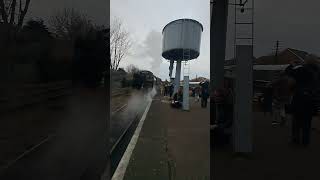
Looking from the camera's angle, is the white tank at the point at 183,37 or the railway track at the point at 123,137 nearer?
the white tank at the point at 183,37

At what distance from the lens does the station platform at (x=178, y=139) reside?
1.54 m

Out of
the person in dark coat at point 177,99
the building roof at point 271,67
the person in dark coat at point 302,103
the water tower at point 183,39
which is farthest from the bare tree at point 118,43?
the person in dark coat at point 302,103

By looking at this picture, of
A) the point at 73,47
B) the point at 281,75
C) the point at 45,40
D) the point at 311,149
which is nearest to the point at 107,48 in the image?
the point at 73,47

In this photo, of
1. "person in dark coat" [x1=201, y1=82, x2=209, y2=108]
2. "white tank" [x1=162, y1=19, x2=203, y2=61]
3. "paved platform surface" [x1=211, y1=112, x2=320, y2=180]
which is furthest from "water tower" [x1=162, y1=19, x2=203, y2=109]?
"paved platform surface" [x1=211, y1=112, x2=320, y2=180]

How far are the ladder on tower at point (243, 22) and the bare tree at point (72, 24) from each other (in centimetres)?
55

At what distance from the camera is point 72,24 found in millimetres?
1460

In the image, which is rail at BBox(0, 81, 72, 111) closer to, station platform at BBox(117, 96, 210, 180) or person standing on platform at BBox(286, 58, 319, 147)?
station platform at BBox(117, 96, 210, 180)

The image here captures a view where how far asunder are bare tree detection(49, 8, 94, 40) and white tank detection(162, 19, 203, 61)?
0.31 metres

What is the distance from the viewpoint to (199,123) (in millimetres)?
1526

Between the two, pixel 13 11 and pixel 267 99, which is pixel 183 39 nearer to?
pixel 267 99

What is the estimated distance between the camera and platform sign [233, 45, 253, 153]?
142 centimetres

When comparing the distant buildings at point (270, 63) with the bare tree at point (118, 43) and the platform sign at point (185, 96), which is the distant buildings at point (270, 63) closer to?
the platform sign at point (185, 96)

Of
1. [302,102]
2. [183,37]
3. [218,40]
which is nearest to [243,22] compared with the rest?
[218,40]

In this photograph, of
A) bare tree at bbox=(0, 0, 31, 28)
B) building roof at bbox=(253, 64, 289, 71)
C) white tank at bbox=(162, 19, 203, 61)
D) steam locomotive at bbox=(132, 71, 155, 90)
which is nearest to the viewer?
bare tree at bbox=(0, 0, 31, 28)
